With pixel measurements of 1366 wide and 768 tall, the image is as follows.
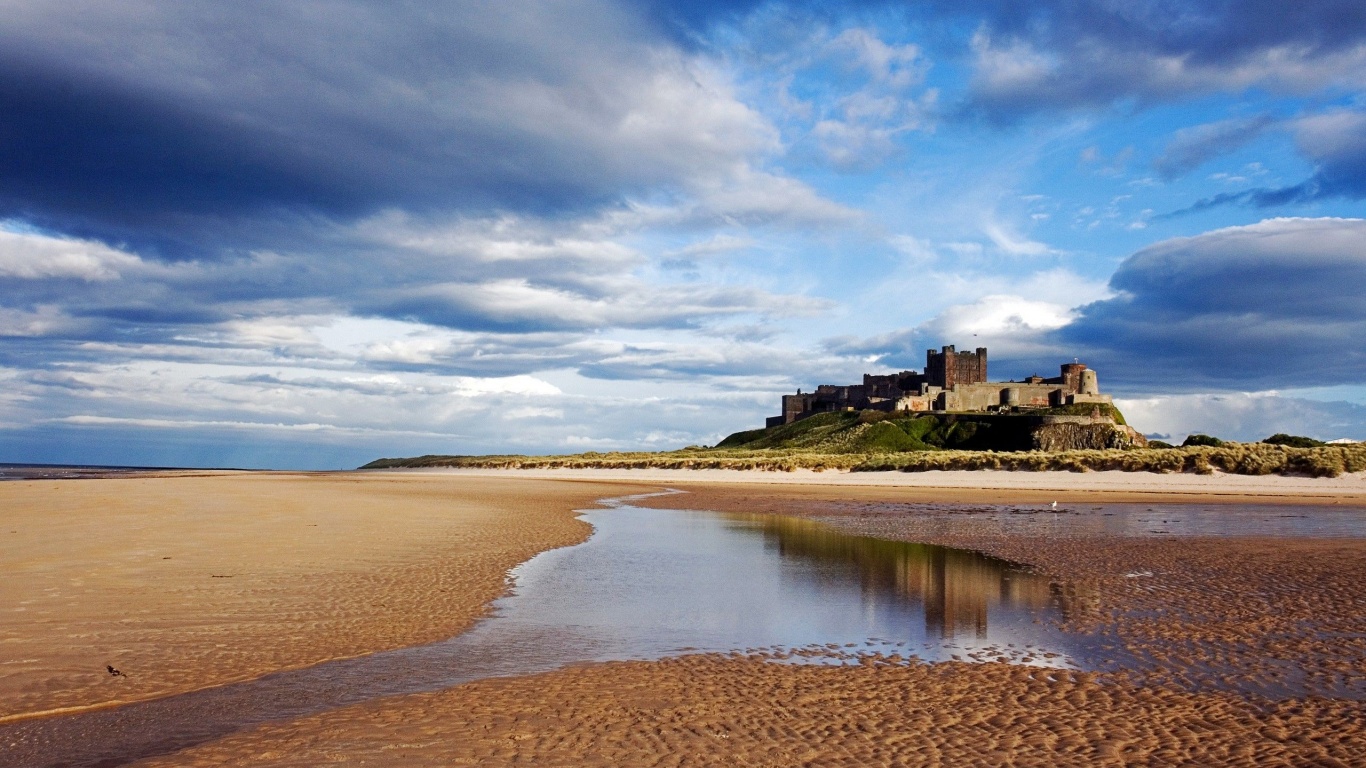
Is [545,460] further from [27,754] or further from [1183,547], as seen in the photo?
[27,754]

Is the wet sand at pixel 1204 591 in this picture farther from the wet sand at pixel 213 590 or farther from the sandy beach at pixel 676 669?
the wet sand at pixel 213 590

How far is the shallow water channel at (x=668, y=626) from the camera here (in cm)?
684

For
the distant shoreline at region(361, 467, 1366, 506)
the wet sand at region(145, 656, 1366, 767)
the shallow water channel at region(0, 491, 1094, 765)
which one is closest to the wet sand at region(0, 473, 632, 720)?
the shallow water channel at region(0, 491, 1094, 765)

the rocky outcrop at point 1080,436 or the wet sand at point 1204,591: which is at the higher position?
the rocky outcrop at point 1080,436

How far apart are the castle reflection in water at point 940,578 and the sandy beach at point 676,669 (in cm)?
61

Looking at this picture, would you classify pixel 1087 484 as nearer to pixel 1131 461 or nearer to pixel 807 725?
pixel 1131 461

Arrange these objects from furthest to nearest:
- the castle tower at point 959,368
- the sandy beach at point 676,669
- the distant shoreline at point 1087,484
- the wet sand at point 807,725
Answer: the castle tower at point 959,368, the distant shoreline at point 1087,484, the sandy beach at point 676,669, the wet sand at point 807,725

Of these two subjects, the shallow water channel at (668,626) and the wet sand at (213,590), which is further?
the wet sand at (213,590)

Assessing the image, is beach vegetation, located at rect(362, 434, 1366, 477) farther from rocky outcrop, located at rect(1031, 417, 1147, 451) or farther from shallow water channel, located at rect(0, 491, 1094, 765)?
shallow water channel, located at rect(0, 491, 1094, 765)

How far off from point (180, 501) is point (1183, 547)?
30896 mm

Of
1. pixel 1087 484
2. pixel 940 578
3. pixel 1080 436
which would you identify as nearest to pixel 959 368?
pixel 1080 436

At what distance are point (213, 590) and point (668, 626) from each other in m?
6.93

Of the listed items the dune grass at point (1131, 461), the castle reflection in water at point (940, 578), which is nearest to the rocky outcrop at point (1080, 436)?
the dune grass at point (1131, 461)

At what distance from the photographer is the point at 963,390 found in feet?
388
